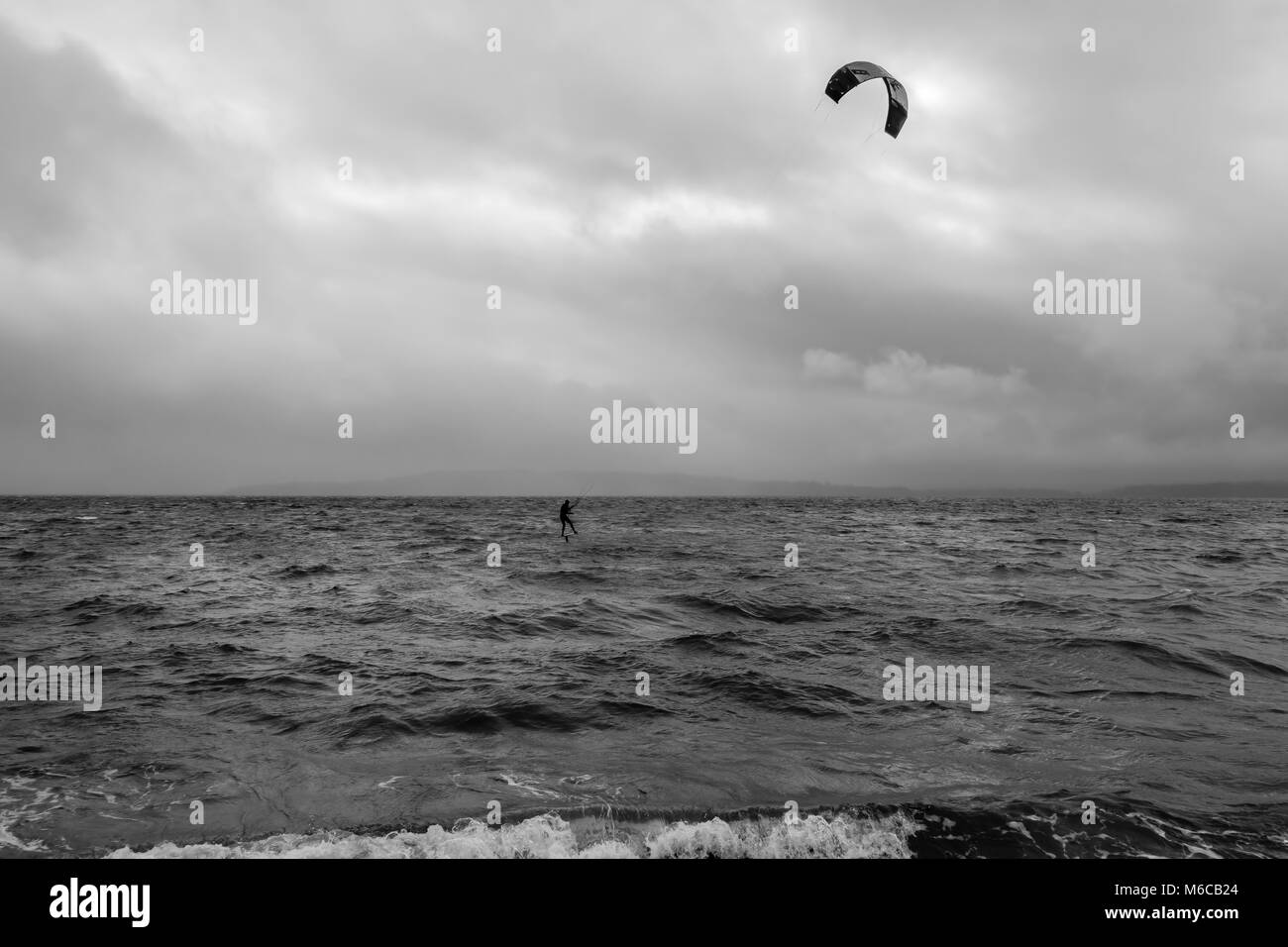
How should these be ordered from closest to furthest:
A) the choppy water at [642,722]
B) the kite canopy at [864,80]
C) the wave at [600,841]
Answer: the wave at [600,841], the choppy water at [642,722], the kite canopy at [864,80]

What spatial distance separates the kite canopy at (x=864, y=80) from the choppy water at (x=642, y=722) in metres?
11.5

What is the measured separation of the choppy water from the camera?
778 centimetres

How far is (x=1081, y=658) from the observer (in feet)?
50.0

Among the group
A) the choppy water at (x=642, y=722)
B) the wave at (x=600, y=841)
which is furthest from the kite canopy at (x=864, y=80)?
the wave at (x=600, y=841)

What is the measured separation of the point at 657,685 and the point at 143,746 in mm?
7689

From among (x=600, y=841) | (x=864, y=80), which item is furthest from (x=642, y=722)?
(x=864, y=80)

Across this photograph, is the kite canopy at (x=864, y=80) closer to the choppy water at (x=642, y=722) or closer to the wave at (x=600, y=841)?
the choppy water at (x=642, y=722)

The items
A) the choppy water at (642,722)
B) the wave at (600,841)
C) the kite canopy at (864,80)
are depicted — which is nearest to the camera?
the wave at (600,841)

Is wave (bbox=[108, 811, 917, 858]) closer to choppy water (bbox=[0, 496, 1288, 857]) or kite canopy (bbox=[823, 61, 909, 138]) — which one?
choppy water (bbox=[0, 496, 1288, 857])

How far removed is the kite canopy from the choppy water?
1150 cm

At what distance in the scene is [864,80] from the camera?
16.6 m

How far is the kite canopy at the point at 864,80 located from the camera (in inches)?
637

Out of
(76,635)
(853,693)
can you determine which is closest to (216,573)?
(76,635)
